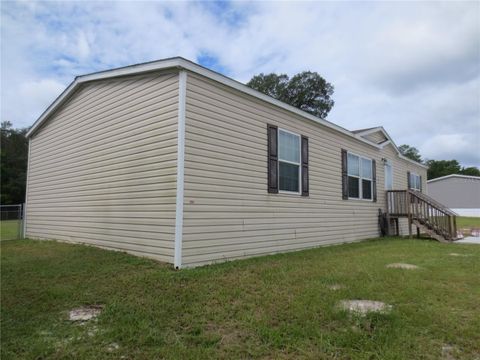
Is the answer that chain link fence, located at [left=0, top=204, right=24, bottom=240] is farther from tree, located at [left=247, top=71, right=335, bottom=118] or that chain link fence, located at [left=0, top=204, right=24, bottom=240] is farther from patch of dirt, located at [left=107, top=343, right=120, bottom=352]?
tree, located at [left=247, top=71, right=335, bottom=118]

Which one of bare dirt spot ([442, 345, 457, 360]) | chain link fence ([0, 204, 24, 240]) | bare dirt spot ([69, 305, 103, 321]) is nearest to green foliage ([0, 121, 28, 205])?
chain link fence ([0, 204, 24, 240])

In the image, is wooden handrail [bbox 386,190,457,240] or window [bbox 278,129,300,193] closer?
window [bbox 278,129,300,193]

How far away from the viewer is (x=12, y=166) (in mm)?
36906

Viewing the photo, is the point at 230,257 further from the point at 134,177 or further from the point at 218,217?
the point at 134,177

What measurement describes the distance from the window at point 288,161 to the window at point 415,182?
990cm

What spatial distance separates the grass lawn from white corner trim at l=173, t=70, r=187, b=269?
1.05 ft

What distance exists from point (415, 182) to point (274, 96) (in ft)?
58.6

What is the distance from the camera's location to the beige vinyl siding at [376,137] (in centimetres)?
1180

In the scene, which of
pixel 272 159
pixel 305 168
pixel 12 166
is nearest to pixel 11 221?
pixel 272 159

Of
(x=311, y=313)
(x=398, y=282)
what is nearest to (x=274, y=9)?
(x=398, y=282)

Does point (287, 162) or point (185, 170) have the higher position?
point (287, 162)

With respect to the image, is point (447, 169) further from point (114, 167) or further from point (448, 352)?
point (448, 352)

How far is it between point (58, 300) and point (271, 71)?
3110cm

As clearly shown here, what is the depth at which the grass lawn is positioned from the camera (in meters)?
2.73
